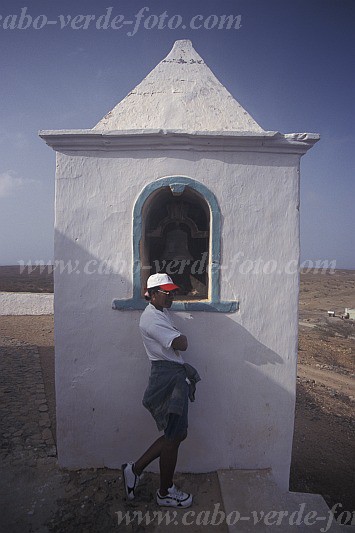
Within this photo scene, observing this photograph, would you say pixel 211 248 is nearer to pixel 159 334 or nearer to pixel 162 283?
pixel 162 283

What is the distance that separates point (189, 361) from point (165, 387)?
1.87 feet

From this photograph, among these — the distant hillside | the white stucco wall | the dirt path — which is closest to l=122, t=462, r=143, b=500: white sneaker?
the white stucco wall

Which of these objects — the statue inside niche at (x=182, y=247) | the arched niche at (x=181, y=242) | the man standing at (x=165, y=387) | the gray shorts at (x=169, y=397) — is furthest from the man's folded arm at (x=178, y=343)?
the statue inside niche at (x=182, y=247)

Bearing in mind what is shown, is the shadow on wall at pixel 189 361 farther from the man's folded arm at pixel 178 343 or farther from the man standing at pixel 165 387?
the man's folded arm at pixel 178 343

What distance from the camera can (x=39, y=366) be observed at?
7.57 meters

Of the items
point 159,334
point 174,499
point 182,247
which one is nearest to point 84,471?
point 174,499

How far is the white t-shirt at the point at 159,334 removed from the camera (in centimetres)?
263

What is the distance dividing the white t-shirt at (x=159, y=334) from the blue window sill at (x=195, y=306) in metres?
0.38

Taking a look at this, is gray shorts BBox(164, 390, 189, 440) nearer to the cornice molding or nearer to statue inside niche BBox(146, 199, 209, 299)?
statue inside niche BBox(146, 199, 209, 299)

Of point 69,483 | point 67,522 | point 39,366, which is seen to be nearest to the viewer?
point 67,522

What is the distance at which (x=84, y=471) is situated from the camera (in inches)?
130

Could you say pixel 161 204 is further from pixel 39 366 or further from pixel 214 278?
pixel 39 366

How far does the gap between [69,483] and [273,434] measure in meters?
2.10

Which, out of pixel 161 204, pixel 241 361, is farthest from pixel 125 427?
pixel 161 204
